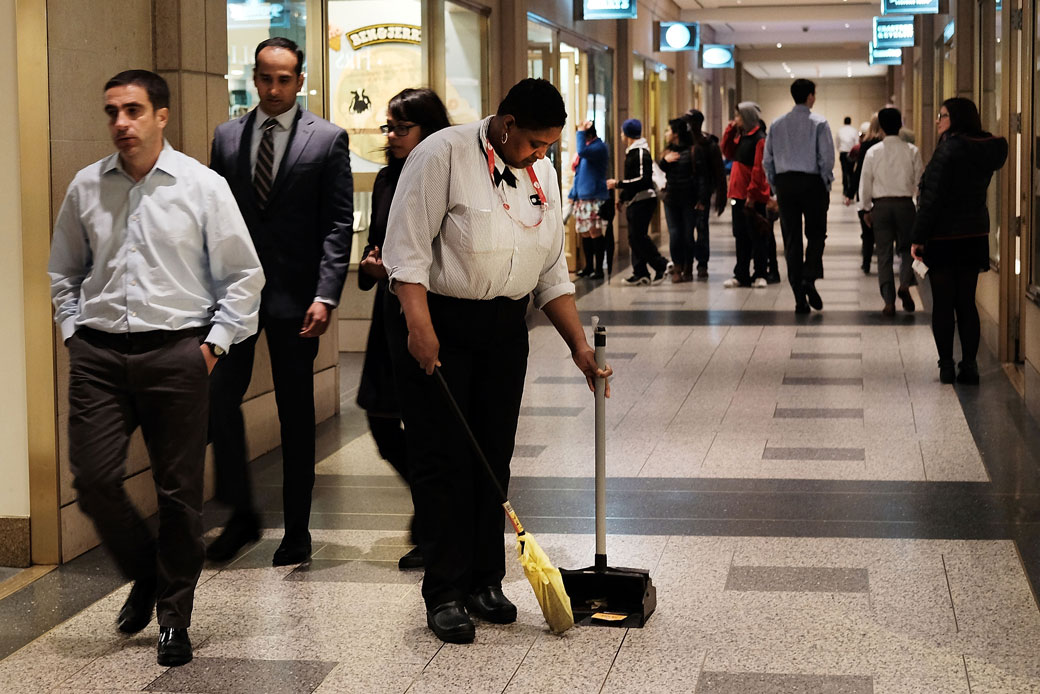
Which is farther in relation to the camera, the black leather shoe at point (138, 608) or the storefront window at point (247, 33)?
the storefront window at point (247, 33)

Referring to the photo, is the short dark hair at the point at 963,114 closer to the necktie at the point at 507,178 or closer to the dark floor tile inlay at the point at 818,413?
the dark floor tile inlay at the point at 818,413

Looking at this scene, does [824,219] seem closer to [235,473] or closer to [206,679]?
[235,473]

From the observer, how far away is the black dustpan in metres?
4.27

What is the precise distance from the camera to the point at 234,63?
7590mm

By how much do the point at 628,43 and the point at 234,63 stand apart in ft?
44.1

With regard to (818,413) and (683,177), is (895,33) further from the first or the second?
(818,413)

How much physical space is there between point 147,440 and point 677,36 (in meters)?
20.2

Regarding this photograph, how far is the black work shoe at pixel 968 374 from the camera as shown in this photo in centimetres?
857

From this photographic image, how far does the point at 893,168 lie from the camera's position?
12.0 m

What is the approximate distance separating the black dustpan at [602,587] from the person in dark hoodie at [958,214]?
476cm

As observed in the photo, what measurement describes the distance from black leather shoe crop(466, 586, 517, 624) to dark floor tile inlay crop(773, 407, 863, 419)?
370cm

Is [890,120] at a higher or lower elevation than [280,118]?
higher

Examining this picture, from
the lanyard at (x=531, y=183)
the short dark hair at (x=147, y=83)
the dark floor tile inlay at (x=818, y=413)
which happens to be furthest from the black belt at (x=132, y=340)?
the dark floor tile inlay at (x=818, y=413)

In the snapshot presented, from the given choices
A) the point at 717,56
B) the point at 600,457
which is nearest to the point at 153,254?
the point at 600,457
